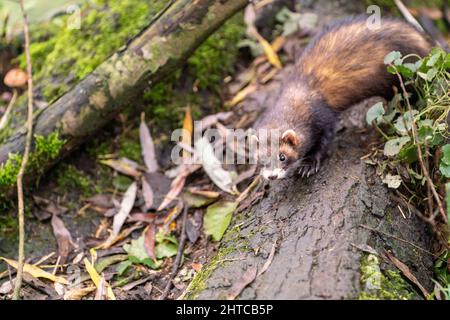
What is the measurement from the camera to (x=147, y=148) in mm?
5312

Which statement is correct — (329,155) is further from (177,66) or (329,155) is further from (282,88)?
(177,66)

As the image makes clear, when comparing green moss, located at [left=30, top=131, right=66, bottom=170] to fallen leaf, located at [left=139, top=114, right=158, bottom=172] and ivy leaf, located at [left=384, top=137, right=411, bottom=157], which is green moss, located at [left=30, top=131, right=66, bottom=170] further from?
ivy leaf, located at [left=384, top=137, right=411, bottom=157]

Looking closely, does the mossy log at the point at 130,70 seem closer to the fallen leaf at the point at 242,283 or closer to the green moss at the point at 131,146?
the green moss at the point at 131,146

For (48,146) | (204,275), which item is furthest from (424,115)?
(48,146)

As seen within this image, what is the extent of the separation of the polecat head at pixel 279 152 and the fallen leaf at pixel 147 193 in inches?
43.7

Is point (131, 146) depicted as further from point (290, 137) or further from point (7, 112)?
point (290, 137)

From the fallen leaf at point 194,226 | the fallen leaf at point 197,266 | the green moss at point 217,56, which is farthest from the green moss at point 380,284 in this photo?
the green moss at point 217,56

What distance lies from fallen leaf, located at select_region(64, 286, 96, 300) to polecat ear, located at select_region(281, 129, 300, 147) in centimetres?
191

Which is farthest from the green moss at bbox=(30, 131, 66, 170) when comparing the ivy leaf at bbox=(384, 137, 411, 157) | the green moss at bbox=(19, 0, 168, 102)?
the ivy leaf at bbox=(384, 137, 411, 157)

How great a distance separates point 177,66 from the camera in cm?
493

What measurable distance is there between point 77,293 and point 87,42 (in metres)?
2.58

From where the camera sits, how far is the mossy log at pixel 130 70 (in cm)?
469

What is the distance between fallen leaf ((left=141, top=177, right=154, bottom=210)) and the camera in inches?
194

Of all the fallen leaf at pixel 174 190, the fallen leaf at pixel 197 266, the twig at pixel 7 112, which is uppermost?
the twig at pixel 7 112
